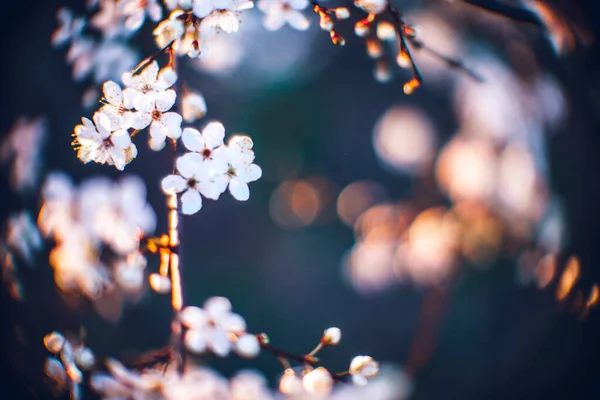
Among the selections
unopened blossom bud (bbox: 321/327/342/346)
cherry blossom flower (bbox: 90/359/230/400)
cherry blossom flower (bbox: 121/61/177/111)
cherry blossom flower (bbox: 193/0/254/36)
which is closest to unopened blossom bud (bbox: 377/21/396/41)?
cherry blossom flower (bbox: 193/0/254/36)

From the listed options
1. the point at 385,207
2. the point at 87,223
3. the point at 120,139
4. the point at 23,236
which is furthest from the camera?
the point at 385,207

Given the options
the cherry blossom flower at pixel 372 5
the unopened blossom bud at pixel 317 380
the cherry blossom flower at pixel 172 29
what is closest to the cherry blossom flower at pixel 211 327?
the unopened blossom bud at pixel 317 380

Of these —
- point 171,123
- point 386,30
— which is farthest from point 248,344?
point 386,30

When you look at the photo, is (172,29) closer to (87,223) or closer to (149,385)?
(149,385)

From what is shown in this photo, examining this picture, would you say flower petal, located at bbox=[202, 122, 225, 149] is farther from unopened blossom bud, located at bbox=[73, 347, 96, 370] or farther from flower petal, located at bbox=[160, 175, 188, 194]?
unopened blossom bud, located at bbox=[73, 347, 96, 370]

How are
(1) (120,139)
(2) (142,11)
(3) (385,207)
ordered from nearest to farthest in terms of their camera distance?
(1) (120,139) < (2) (142,11) < (3) (385,207)

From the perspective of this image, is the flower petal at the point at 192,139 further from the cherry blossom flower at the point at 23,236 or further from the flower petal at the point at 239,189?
the cherry blossom flower at the point at 23,236
